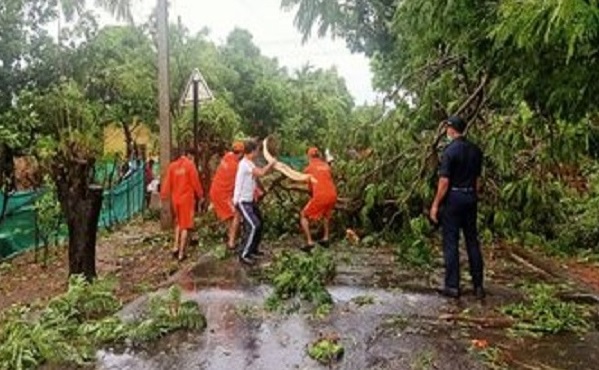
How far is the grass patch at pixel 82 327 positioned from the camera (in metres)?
5.79

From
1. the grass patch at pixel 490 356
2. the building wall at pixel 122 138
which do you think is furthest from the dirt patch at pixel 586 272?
the building wall at pixel 122 138

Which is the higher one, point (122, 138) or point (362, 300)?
point (122, 138)

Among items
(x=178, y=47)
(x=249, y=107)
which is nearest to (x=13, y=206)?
(x=178, y=47)

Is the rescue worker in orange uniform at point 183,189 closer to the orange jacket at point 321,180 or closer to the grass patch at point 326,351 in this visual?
the orange jacket at point 321,180

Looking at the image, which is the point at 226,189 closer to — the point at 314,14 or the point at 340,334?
the point at 340,334

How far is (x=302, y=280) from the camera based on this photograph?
26.6ft

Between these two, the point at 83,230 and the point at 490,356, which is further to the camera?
the point at 83,230

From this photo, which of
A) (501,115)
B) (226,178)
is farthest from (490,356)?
(226,178)

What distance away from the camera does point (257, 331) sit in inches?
262

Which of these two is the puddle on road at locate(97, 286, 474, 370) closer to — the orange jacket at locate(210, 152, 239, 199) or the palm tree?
the orange jacket at locate(210, 152, 239, 199)

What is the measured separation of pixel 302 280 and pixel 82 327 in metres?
2.39

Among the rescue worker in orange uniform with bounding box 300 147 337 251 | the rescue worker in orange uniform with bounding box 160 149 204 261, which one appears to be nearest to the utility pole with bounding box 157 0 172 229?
the rescue worker in orange uniform with bounding box 160 149 204 261

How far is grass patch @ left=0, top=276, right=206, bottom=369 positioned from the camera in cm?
579

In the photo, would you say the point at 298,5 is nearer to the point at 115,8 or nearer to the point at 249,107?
the point at 115,8
